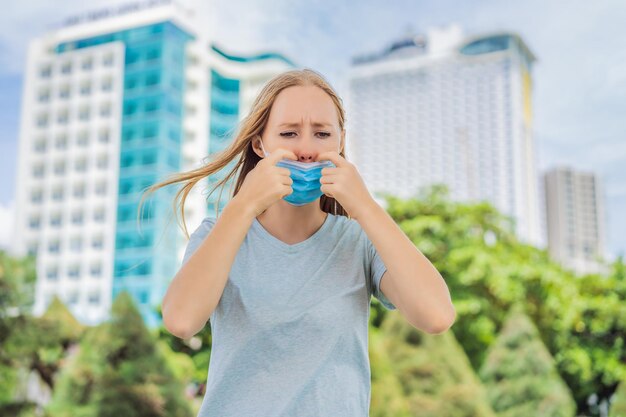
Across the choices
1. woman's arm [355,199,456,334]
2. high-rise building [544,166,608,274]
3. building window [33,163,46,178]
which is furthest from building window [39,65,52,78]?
woman's arm [355,199,456,334]


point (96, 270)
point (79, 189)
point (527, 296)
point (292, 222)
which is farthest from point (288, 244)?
point (79, 189)

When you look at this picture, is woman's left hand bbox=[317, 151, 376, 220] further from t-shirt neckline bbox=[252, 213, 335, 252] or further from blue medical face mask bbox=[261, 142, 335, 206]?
t-shirt neckline bbox=[252, 213, 335, 252]

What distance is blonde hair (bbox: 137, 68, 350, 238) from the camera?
1.51m

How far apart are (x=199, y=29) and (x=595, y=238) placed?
46144mm

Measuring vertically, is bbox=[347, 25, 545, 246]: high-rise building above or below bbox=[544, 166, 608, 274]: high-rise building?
above

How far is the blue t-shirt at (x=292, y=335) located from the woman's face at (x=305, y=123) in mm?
185

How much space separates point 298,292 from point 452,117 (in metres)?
76.7

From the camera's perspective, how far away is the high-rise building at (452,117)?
71.2m

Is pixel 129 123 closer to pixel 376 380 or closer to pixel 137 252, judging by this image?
pixel 137 252

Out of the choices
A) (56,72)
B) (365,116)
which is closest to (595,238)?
(365,116)

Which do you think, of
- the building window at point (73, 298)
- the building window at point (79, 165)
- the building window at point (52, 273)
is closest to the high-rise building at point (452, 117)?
the building window at point (79, 165)

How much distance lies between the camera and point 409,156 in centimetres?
7662

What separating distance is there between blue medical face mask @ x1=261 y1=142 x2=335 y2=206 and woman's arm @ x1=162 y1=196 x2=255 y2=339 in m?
0.11

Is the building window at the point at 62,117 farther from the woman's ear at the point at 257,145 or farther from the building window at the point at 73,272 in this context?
the woman's ear at the point at 257,145
